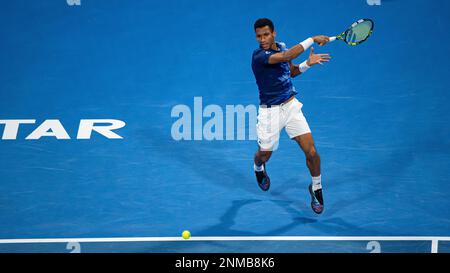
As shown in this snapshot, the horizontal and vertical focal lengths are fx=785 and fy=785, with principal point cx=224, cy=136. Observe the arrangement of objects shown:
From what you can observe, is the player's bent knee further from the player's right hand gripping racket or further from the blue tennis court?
the player's right hand gripping racket

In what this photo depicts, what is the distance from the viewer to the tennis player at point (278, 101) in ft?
33.9

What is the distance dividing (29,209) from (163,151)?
2.14 m

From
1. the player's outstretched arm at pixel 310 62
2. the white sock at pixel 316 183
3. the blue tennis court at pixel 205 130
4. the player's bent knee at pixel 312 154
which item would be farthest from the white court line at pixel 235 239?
the player's outstretched arm at pixel 310 62

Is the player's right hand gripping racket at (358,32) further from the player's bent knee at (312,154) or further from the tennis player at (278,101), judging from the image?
the player's bent knee at (312,154)

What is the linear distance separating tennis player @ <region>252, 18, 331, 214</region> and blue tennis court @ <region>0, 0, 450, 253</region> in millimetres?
735

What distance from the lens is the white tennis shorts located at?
34.2ft

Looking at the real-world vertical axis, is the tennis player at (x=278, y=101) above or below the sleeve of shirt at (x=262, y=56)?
below

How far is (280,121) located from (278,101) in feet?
0.88

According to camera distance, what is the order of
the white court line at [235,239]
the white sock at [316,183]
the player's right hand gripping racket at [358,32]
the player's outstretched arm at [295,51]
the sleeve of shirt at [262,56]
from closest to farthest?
the player's outstretched arm at [295,51]
the white court line at [235,239]
the sleeve of shirt at [262,56]
the white sock at [316,183]
the player's right hand gripping racket at [358,32]

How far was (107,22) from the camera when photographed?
13.1 metres

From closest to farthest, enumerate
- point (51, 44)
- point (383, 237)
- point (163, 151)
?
point (383, 237)
point (163, 151)
point (51, 44)
